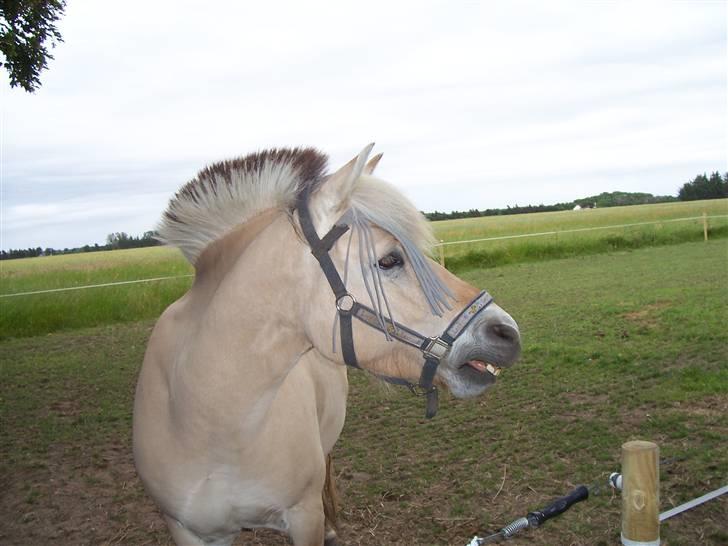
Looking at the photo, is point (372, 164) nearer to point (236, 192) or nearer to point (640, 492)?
point (236, 192)

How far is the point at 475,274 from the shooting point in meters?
16.3

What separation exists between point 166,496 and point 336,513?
130 centimetres

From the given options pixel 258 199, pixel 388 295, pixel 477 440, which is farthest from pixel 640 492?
pixel 477 440

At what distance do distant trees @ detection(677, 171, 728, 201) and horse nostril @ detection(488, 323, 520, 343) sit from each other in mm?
48932

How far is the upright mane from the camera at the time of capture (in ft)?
6.68

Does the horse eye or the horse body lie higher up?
the horse eye

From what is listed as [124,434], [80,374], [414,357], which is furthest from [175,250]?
[80,374]

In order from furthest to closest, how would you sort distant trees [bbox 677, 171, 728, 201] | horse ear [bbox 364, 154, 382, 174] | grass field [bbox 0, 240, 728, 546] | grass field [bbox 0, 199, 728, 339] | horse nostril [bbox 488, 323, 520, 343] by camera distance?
1. distant trees [bbox 677, 171, 728, 201]
2. grass field [bbox 0, 199, 728, 339]
3. grass field [bbox 0, 240, 728, 546]
4. horse ear [bbox 364, 154, 382, 174]
5. horse nostril [bbox 488, 323, 520, 343]

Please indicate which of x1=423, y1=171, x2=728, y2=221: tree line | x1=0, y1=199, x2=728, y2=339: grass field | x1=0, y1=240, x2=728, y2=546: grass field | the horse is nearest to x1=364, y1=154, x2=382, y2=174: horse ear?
the horse

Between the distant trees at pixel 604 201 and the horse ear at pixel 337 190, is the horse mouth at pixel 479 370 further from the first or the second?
the distant trees at pixel 604 201

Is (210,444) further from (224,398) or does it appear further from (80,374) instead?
(80,374)

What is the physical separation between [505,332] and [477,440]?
3471 mm

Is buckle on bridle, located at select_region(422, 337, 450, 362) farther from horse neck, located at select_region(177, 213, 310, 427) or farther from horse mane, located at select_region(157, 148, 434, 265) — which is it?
horse neck, located at select_region(177, 213, 310, 427)

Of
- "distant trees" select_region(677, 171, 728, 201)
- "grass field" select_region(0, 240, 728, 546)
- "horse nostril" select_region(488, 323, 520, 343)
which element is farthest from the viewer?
"distant trees" select_region(677, 171, 728, 201)
